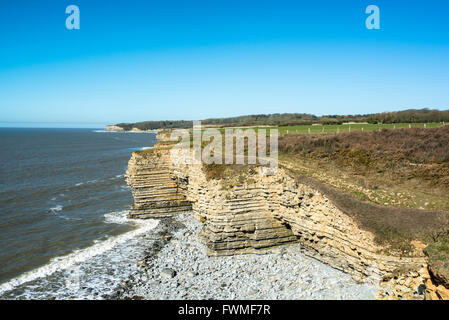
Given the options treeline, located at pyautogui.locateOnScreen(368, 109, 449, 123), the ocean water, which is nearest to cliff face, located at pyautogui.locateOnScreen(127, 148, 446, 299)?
the ocean water

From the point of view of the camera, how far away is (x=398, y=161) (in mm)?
21562

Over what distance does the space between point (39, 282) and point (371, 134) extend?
28067mm

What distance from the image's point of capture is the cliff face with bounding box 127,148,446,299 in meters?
12.7

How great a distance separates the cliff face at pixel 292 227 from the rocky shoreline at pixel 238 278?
68 centimetres

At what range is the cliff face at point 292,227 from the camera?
499 inches

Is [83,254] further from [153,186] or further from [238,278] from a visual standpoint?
[238,278]

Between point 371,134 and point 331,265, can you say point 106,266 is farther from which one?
point 371,134

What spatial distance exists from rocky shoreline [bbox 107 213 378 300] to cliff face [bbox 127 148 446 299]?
0.68 metres

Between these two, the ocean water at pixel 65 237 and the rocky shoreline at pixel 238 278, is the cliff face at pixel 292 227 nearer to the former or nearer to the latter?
the rocky shoreline at pixel 238 278

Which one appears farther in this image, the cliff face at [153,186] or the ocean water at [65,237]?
the cliff face at [153,186]

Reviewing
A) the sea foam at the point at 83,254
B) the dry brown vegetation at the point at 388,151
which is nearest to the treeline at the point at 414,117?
the dry brown vegetation at the point at 388,151

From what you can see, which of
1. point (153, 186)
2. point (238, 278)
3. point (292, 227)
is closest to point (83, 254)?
point (153, 186)

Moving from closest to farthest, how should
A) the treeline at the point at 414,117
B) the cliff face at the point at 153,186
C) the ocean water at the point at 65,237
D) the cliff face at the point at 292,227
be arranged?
the cliff face at the point at 292,227, the ocean water at the point at 65,237, the cliff face at the point at 153,186, the treeline at the point at 414,117
